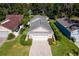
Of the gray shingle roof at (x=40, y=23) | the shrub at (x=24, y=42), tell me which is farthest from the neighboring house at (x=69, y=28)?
the shrub at (x=24, y=42)

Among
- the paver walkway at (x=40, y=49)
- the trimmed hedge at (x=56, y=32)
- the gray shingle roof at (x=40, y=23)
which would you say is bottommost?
the paver walkway at (x=40, y=49)

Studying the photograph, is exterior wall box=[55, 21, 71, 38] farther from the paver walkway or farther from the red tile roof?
the red tile roof

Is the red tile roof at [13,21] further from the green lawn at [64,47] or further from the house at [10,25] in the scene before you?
the green lawn at [64,47]

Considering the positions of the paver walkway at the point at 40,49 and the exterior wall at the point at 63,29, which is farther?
the exterior wall at the point at 63,29

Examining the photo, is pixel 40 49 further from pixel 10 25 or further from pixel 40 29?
pixel 10 25

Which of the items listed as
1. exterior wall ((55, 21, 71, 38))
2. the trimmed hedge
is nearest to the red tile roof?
the trimmed hedge

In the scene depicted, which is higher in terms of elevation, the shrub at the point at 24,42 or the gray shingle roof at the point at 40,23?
the gray shingle roof at the point at 40,23
